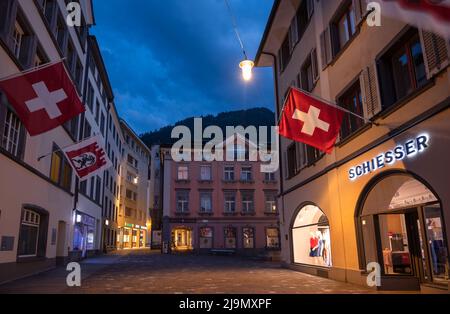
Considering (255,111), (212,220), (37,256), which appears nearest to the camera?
(37,256)

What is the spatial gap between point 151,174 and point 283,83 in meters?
62.0

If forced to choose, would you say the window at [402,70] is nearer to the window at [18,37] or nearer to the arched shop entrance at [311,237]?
the arched shop entrance at [311,237]

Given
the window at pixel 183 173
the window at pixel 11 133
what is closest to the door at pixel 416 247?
the window at pixel 11 133

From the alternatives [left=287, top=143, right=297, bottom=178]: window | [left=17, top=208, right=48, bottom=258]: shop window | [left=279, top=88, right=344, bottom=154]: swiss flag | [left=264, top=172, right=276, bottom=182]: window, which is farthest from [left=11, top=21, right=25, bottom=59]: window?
[left=264, top=172, right=276, bottom=182]: window

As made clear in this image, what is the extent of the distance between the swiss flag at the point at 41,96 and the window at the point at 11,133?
2.52 m

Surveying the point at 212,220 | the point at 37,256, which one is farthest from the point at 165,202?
the point at 37,256

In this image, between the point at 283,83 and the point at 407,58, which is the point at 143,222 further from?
the point at 407,58

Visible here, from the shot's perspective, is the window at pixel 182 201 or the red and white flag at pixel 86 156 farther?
the window at pixel 182 201

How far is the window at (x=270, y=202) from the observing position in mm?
43406

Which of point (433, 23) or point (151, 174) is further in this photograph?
point (151, 174)

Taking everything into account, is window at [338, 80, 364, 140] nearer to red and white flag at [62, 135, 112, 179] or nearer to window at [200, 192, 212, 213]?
red and white flag at [62, 135, 112, 179]

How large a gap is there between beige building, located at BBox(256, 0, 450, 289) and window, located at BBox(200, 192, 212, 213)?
84.1 ft

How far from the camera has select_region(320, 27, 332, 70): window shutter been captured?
14.5 meters
